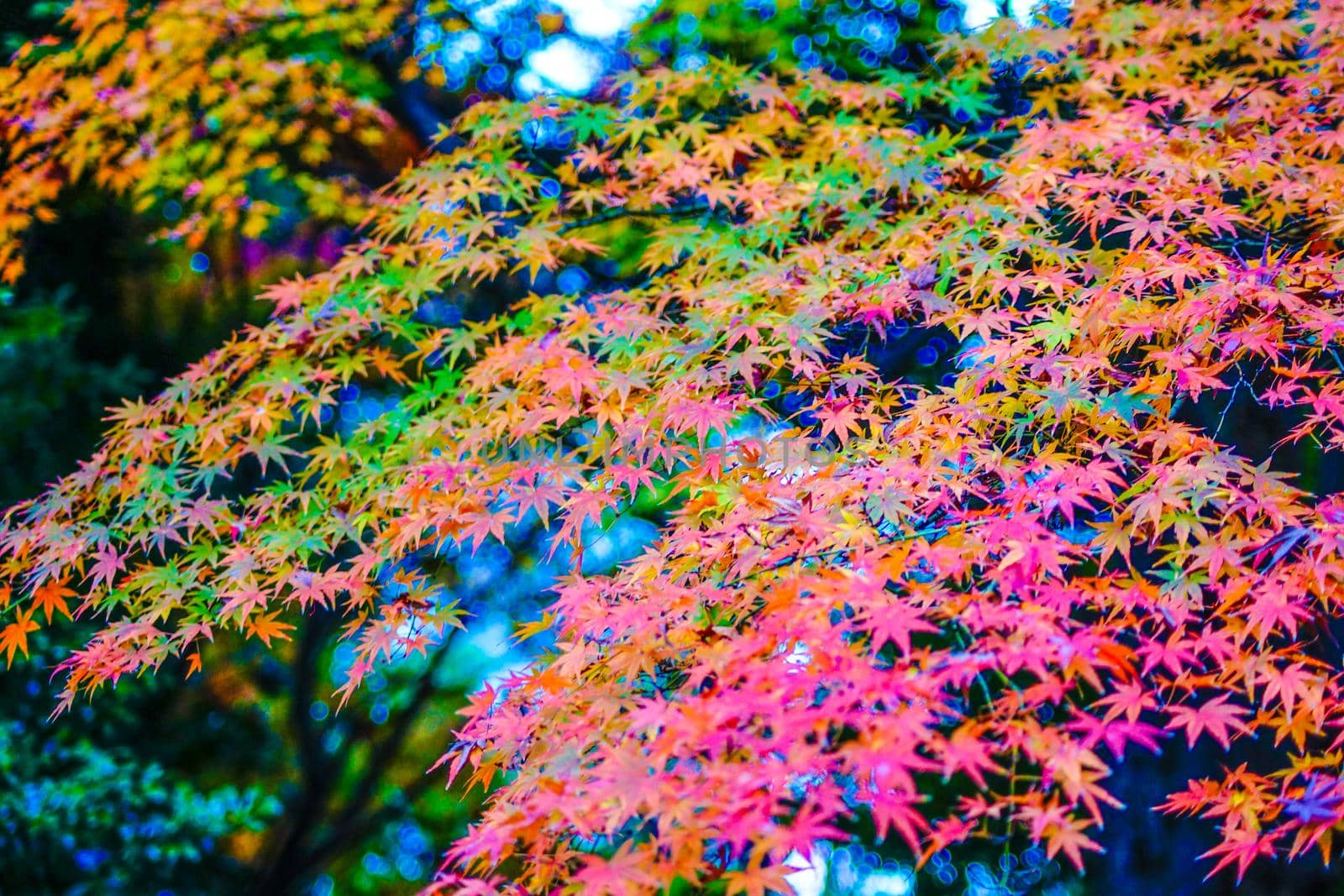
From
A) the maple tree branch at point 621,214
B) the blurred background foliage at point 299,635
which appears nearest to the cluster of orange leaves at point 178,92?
the blurred background foliage at point 299,635

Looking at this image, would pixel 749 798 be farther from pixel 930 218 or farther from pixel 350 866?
pixel 350 866

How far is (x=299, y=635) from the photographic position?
8047mm

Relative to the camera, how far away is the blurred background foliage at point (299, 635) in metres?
5.64

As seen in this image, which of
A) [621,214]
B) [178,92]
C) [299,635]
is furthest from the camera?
[299,635]

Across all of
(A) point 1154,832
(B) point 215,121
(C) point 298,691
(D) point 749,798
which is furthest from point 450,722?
(D) point 749,798

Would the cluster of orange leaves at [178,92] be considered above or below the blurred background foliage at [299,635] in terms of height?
above

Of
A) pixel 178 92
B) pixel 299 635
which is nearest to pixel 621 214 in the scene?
pixel 178 92

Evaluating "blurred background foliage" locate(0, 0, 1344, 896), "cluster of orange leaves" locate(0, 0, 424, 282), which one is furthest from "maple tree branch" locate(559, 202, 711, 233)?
"cluster of orange leaves" locate(0, 0, 424, 282)

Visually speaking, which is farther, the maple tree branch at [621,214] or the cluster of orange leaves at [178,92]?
the cluster of orange leaves at [178,92]

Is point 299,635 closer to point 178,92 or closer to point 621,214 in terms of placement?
point 178,92

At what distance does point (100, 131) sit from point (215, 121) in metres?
0.71

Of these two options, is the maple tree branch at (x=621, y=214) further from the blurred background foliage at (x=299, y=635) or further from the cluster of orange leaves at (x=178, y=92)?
the cluster of orange leaves at (x=178, y=92)

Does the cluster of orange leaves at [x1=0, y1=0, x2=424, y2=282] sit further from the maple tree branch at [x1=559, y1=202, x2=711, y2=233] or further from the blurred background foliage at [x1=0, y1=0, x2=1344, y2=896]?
the maple tree branch at [x1=559, y1=202, x2=711, y2=233]

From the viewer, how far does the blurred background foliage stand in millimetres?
5645
